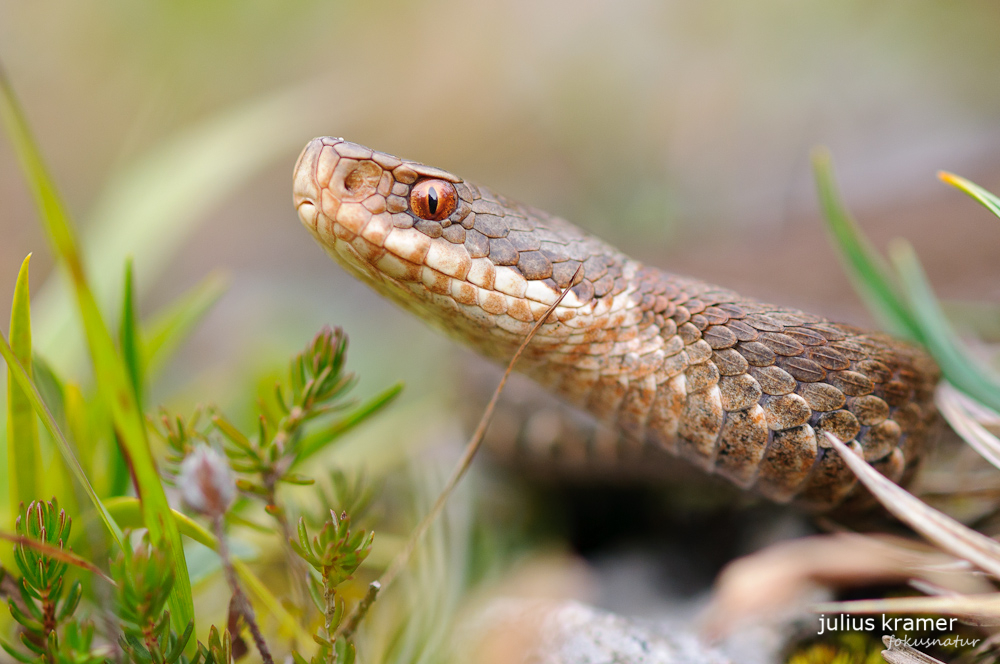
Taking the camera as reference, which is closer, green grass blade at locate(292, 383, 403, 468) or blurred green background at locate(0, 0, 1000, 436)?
green grass blade at locate(292, 383, 403, 468)

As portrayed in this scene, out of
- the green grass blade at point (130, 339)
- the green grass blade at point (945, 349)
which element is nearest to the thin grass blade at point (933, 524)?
the green grass blade at point (945, 349)

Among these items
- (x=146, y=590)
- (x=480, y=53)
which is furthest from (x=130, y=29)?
(x=146, y=590)

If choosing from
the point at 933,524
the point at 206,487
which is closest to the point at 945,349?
the point at 933,524

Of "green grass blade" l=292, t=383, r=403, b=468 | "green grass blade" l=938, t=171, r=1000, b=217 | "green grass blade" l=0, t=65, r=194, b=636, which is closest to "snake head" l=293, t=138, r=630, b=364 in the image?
"green grass blade" l=292, t=383, r=403, b=468

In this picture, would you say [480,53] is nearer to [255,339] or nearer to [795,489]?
[255,339]

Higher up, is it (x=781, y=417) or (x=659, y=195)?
(x=659, y=195)

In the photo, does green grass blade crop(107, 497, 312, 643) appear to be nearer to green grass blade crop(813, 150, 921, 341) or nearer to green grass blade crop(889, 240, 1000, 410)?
green grass blade crop(889, 240, 1000, 410)
